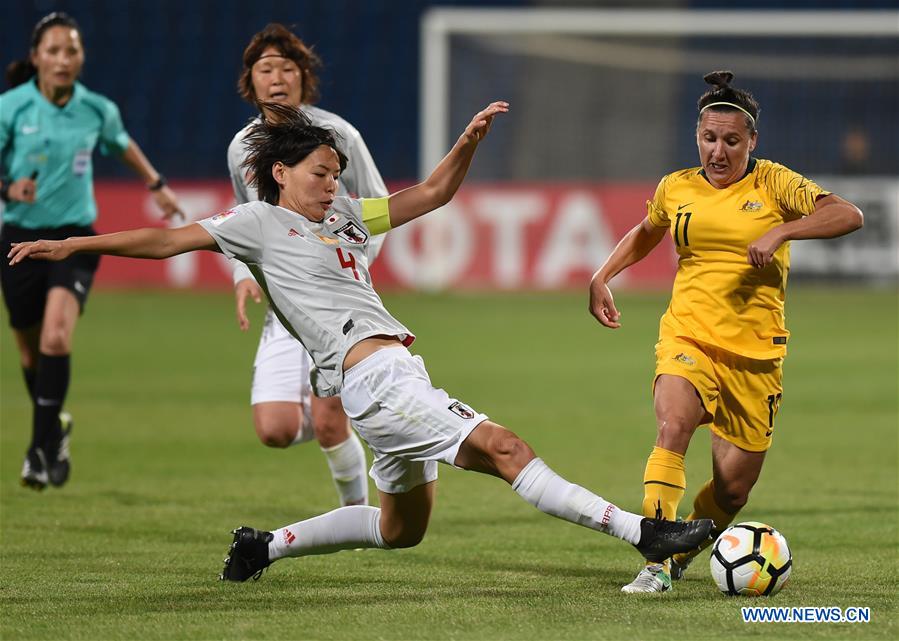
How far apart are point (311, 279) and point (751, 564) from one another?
1840mm

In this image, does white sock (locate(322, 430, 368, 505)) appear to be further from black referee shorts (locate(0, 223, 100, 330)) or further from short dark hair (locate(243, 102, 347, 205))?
black referee shorts (locate(0, 223, 100, 330))

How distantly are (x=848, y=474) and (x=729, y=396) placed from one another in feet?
10.9

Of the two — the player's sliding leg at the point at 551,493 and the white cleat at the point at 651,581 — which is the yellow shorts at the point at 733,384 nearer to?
the white cleat at the point at 651,581

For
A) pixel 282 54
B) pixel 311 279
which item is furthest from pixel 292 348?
A: pixel 311 279

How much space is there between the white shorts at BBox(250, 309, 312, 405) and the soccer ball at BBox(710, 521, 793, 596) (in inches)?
87.4

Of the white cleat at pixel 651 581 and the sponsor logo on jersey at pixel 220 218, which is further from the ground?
the sponsor logo on jersey at pixel 220 218

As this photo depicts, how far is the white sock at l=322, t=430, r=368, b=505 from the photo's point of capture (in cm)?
666

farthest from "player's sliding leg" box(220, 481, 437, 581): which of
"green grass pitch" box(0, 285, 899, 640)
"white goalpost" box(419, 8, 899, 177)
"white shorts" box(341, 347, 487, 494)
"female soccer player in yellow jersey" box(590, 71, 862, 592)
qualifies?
"white goalpost" box(419, 8, 899, 177)

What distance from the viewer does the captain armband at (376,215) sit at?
5406 mm

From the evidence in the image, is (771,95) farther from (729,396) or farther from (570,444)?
(729,396)

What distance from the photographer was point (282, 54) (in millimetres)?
6727

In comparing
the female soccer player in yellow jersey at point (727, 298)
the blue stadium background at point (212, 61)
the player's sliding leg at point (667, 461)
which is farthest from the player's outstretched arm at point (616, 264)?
the blue stadium background at point (212, 61)

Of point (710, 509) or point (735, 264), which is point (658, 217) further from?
point (710, 509)

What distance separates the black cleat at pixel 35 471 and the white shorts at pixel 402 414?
10.8 feet
